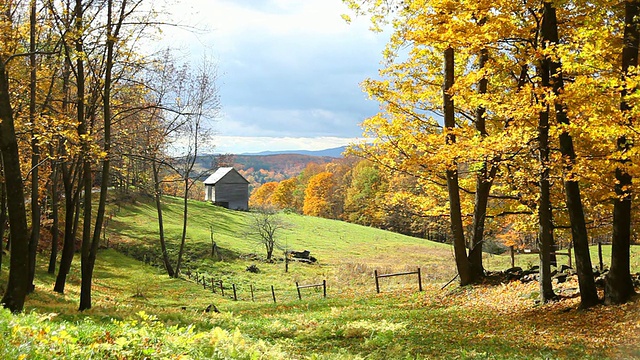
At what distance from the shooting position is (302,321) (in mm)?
12227

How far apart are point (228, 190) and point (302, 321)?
2361 inches

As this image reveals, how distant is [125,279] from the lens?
91.4ft

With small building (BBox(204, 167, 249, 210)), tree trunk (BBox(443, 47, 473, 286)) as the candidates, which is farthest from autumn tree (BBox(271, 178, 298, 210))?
tree trunk (BBox(443, 47, 473, 286))

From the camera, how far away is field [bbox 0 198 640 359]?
5.16 meters

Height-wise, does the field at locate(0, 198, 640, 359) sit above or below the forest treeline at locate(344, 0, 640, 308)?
below

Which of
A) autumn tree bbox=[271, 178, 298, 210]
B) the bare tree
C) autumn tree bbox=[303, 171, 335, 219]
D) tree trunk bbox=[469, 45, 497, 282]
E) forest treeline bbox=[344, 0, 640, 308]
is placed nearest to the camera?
forest treeline bbox=[344, 0, 640, 308]

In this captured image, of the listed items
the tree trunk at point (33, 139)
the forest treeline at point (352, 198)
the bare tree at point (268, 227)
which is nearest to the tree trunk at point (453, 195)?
the tree trunk at point (33, 139)

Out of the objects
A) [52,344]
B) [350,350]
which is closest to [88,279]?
[350,350]

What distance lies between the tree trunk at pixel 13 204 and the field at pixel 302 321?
0.58 m

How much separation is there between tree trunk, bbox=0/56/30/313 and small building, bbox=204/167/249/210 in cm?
6055

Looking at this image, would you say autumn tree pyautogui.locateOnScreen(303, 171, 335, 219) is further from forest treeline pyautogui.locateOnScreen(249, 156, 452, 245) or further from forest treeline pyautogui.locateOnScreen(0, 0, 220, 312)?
forest treeline pyautogui.locateOnScreen(0, 0, 220, 312)

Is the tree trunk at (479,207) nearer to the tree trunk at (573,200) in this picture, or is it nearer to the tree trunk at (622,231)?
the tree trunk at (573,200)

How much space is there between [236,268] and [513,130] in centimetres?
2708

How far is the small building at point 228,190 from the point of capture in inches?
2756
